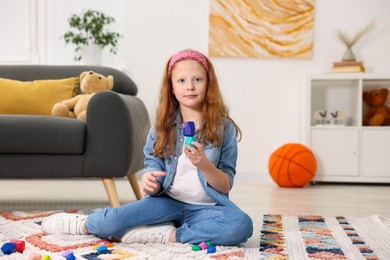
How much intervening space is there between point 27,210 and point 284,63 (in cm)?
215

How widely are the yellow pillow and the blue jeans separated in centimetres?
125

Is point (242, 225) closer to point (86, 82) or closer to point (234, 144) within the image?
point (234, 144)

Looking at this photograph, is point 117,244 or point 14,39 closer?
point 117,244

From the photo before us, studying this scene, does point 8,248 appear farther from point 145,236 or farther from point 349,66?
point 349,66

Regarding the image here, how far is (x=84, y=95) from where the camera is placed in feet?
9.08

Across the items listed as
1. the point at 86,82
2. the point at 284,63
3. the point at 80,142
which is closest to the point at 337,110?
the point at 284,63

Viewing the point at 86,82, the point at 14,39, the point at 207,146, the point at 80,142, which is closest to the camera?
the point at 207,146

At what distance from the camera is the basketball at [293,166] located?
3.44m

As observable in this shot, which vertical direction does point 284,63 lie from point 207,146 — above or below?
above

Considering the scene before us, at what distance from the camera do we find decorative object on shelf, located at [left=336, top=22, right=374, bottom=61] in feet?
12.3

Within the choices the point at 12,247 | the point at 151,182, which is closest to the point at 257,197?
the point at 151,182

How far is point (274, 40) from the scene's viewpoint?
3865mm

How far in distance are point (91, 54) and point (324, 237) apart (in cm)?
252

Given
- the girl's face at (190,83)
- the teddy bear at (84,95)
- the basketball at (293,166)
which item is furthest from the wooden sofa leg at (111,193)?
the basketball at (293,166)
